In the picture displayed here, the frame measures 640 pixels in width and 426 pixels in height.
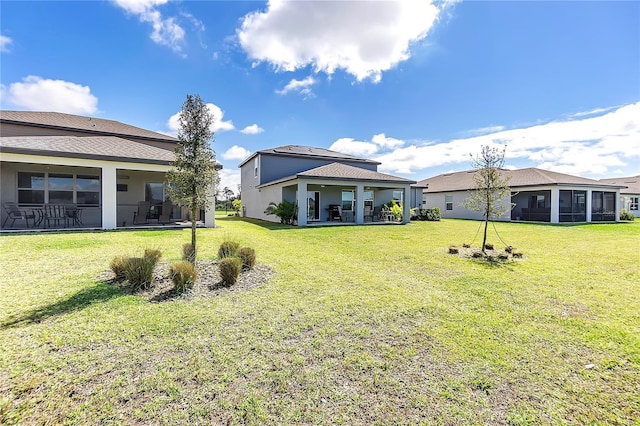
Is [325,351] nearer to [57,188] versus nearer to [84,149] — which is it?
[84,149]

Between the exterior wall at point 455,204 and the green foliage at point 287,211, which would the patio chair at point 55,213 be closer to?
the green foliage at point 287,211

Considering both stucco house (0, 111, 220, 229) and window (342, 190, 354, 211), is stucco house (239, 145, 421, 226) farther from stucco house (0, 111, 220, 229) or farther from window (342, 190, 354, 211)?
stucco house (0, 111, 220, 229)

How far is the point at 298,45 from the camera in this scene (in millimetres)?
13102

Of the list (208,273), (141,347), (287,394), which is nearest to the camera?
(287,394)

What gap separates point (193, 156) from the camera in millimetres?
6434

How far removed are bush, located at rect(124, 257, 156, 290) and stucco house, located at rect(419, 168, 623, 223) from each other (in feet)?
82.8

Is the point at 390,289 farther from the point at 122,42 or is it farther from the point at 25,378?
the point at 122,42

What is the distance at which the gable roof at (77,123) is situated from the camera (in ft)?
53.5

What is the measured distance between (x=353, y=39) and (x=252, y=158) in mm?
15059

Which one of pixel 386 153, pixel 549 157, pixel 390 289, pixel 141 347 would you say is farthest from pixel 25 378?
pixel 549 157

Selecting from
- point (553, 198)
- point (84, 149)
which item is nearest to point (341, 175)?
point (84, 149)

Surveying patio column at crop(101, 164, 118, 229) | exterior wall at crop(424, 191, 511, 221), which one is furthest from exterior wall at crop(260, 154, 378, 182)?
exterior wall at crop(424, 191, 511, 221)

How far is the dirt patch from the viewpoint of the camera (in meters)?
4.93

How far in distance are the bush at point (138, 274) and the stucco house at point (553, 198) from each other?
2525 cm
